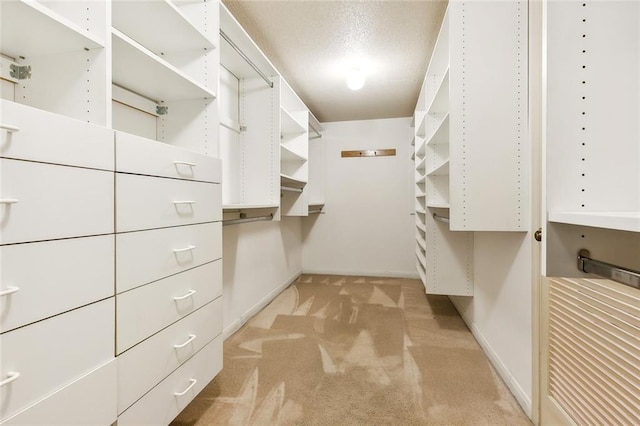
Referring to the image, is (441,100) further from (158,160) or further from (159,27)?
(158,160)

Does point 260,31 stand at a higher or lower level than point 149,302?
higher

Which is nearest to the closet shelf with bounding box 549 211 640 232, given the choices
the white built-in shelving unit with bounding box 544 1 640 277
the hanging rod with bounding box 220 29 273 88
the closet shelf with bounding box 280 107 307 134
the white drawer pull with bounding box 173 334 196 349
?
the white built-in shelving unit with bounding box 544 1 640 277

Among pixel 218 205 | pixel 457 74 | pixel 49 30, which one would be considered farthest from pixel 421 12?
pixel 49 30

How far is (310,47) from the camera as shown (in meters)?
2.42

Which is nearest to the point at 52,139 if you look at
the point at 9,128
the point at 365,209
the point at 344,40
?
the point at 9,128

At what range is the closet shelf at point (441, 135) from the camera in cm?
188

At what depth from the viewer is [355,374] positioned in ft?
5.84

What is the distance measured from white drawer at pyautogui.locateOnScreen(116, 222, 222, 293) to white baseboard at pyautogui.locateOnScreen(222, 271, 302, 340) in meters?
1.11

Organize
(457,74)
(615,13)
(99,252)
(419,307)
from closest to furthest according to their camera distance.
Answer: (615,13)
(99,252)
(457,74)
(419,307)

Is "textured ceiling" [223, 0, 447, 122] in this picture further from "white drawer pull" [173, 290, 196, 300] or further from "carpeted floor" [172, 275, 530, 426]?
"carpeted floor" [172, 275, 530, 426]

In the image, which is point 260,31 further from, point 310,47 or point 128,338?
point 128,338

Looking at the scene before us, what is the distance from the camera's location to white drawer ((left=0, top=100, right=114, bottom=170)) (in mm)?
644

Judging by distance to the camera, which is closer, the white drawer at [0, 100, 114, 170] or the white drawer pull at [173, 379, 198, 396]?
the white drawer at [0, 100, 114, 170]

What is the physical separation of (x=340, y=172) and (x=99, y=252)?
12.5ft
